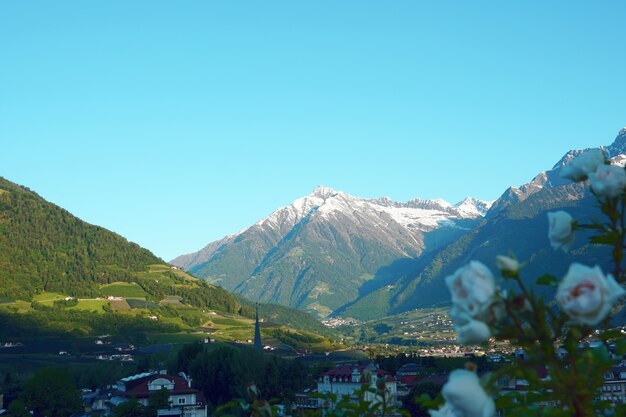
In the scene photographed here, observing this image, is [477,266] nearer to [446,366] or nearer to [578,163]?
[578,163]

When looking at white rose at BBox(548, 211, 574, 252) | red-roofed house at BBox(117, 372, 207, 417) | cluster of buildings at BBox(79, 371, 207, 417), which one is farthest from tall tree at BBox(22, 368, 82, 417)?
white rose at BBox(548, 211, 574, 252)

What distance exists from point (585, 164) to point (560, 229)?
0.62 m

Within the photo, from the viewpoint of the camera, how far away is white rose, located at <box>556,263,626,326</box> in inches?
129

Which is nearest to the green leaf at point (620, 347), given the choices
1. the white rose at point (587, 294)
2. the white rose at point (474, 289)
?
the white rose at point (587, 294)

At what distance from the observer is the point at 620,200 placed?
179 inches

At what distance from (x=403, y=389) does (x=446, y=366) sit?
1420 inches

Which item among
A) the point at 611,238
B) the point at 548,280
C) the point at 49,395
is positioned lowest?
the point at 49,395

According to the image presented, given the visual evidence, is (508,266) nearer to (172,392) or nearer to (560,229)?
(560,229)

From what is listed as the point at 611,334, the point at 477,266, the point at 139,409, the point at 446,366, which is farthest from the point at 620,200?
the point at 446,366

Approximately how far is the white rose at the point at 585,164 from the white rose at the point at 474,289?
149 centimetres

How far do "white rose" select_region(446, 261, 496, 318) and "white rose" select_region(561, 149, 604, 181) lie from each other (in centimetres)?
149

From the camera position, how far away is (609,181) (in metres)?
4.29

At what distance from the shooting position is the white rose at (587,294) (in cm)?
328

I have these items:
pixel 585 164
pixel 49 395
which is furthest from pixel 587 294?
pixel 49 395
